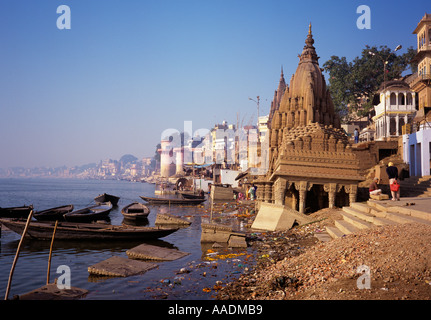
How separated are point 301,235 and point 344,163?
6657mm

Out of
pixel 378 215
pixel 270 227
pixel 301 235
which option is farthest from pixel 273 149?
pixel 378 215

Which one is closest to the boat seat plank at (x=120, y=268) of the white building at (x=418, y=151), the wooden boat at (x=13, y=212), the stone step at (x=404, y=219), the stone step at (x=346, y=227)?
the stone step at (x=346, y=227)

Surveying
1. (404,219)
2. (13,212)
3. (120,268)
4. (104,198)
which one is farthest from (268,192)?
(104,198)

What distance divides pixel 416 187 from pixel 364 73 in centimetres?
3832

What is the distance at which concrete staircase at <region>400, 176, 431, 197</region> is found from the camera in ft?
69.3

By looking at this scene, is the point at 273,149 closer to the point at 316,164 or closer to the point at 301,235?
the point at 316,164

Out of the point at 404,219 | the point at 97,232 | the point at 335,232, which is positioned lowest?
the point at 97,232

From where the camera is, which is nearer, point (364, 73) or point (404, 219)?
point (404, 219)

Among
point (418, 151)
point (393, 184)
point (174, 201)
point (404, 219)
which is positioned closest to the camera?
point (404, 219)

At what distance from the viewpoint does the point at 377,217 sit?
41.9ft

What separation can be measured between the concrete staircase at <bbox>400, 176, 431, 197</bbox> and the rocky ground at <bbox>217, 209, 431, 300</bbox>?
1320cm

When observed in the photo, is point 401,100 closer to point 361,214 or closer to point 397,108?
point 397,108

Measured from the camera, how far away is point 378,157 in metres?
35.2

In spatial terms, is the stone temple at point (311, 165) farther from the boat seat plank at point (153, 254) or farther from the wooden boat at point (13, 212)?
the wooden boat at point (13, 212)
